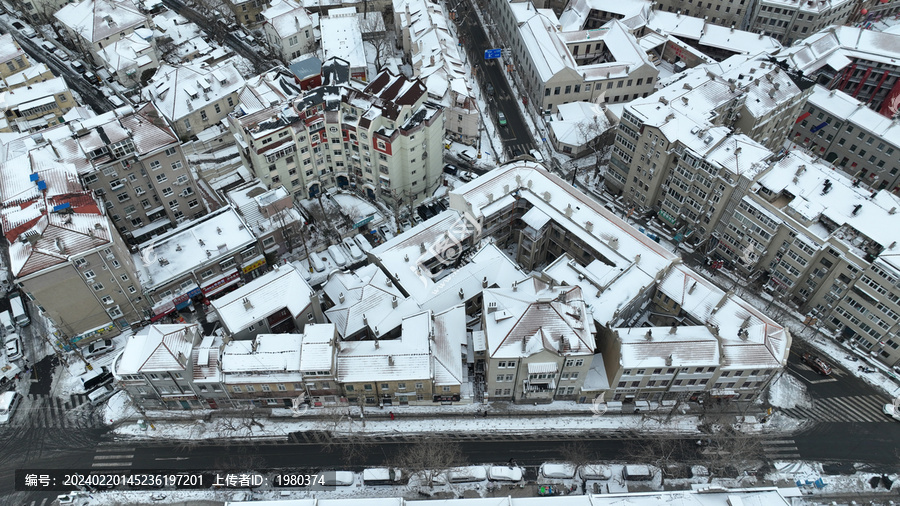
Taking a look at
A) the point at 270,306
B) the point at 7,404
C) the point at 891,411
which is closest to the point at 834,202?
the point at 891,411

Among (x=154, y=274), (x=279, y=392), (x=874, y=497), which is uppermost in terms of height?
(x=154, y=274)

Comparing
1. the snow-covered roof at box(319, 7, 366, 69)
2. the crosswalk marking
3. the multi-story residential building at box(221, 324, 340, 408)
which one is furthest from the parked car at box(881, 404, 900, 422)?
the snow-covered roof at box(319, 7, 366, 69)

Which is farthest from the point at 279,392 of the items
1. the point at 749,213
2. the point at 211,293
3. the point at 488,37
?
the point at 488,37

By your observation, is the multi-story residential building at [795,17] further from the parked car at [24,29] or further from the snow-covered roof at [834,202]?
the parked car at [24,29]

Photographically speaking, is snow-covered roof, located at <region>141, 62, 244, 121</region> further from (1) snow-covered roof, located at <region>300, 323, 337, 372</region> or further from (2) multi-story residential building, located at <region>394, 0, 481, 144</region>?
(1) snow-covered roof, located at <region>300, 323, 337, 372</region>

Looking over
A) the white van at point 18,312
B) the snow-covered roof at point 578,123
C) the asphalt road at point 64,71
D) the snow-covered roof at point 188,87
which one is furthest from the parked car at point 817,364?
the asphalt road at point 64,71

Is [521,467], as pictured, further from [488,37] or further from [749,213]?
[488,37]

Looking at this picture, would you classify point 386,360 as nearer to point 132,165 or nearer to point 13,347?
point 132,165
